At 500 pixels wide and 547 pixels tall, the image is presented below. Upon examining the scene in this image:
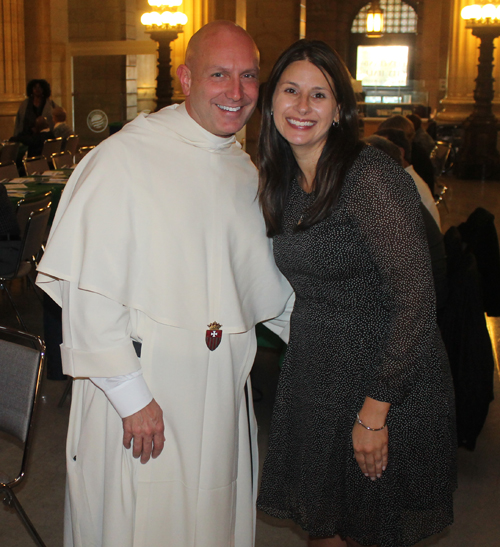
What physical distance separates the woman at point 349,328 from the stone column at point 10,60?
12172mm

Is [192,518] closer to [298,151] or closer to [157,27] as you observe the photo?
[298,151]

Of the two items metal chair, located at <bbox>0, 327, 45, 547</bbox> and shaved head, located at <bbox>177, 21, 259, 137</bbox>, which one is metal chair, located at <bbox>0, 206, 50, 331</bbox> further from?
shaved head, located at <bbox>177, 21, 259, 137</bbox>

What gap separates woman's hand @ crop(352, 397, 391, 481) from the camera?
5.72 ft

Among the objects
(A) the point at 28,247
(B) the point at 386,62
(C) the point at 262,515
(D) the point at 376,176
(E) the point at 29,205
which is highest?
(B) the point at 386,62

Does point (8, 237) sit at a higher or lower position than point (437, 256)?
lower

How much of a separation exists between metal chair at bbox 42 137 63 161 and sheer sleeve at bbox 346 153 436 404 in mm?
8323

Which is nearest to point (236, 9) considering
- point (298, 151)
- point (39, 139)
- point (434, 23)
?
point (39, 139)

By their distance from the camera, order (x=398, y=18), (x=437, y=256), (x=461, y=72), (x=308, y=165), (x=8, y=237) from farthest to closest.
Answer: (x=398, y=18), (x=461, y=72), (x=8, y=237), (x=437, y=256), (x=308, y=165)

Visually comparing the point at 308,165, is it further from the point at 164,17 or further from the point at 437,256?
the point at 164,17

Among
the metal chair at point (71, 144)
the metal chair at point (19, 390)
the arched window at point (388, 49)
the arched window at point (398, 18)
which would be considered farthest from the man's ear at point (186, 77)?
the arched window at point (398, 18)

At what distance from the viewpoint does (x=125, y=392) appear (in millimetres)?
1799

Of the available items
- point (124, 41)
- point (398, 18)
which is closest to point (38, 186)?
point (124, 41)

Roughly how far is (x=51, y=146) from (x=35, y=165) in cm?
184

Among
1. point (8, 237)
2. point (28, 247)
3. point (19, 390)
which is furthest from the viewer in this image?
point (8, 237)
